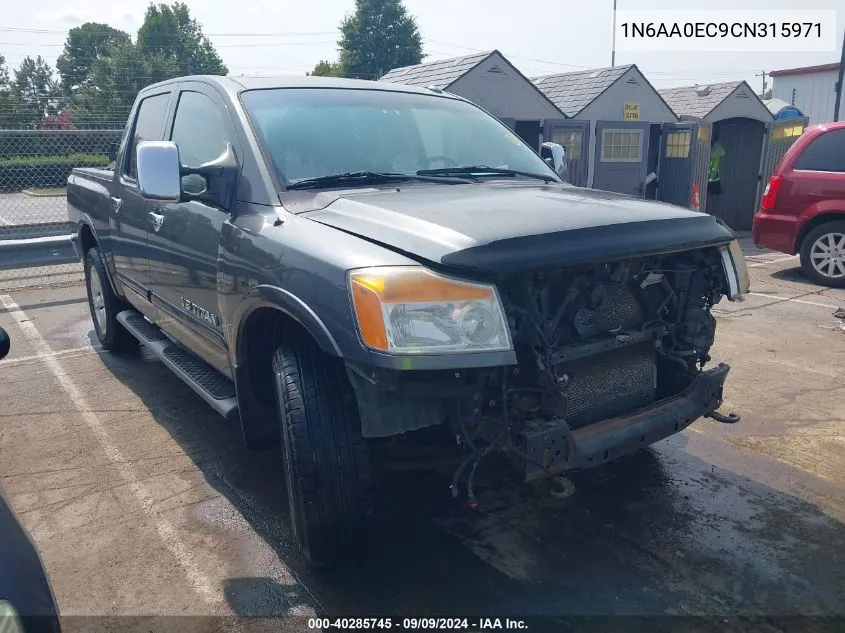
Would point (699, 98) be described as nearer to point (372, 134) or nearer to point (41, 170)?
point (41, 170)

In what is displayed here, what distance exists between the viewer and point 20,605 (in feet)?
5.18

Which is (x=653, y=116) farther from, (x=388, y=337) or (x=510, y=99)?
(x=388, y=337)

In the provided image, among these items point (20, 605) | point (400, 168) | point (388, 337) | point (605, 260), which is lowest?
point (20, 605)

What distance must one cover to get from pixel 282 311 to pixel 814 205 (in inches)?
303

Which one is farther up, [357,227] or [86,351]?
[357,227]

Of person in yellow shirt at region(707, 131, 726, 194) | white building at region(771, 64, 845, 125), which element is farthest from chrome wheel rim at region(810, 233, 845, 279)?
white building at region(771, 64, 845, 125)

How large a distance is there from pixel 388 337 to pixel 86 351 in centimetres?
464

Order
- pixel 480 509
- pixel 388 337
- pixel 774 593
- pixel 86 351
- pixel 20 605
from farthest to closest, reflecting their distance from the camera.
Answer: pixel 86 351
pixel 480 509
pixel 774 593
pixel 388 337
pixel 20 605

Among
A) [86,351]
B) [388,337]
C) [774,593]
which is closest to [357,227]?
[388,337]

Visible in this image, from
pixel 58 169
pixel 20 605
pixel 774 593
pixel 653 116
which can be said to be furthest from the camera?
pixel 653 116

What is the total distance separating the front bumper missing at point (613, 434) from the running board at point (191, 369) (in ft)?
4.76

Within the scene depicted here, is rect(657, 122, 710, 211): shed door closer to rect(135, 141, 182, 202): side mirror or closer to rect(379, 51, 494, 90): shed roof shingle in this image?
rect(379, 51, 494, 90): shed roof shingle

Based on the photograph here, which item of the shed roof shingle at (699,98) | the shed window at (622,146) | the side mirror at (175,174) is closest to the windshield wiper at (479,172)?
the side mirror at (175,174)

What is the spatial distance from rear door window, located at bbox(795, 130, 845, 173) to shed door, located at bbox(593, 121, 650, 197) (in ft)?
13.6
